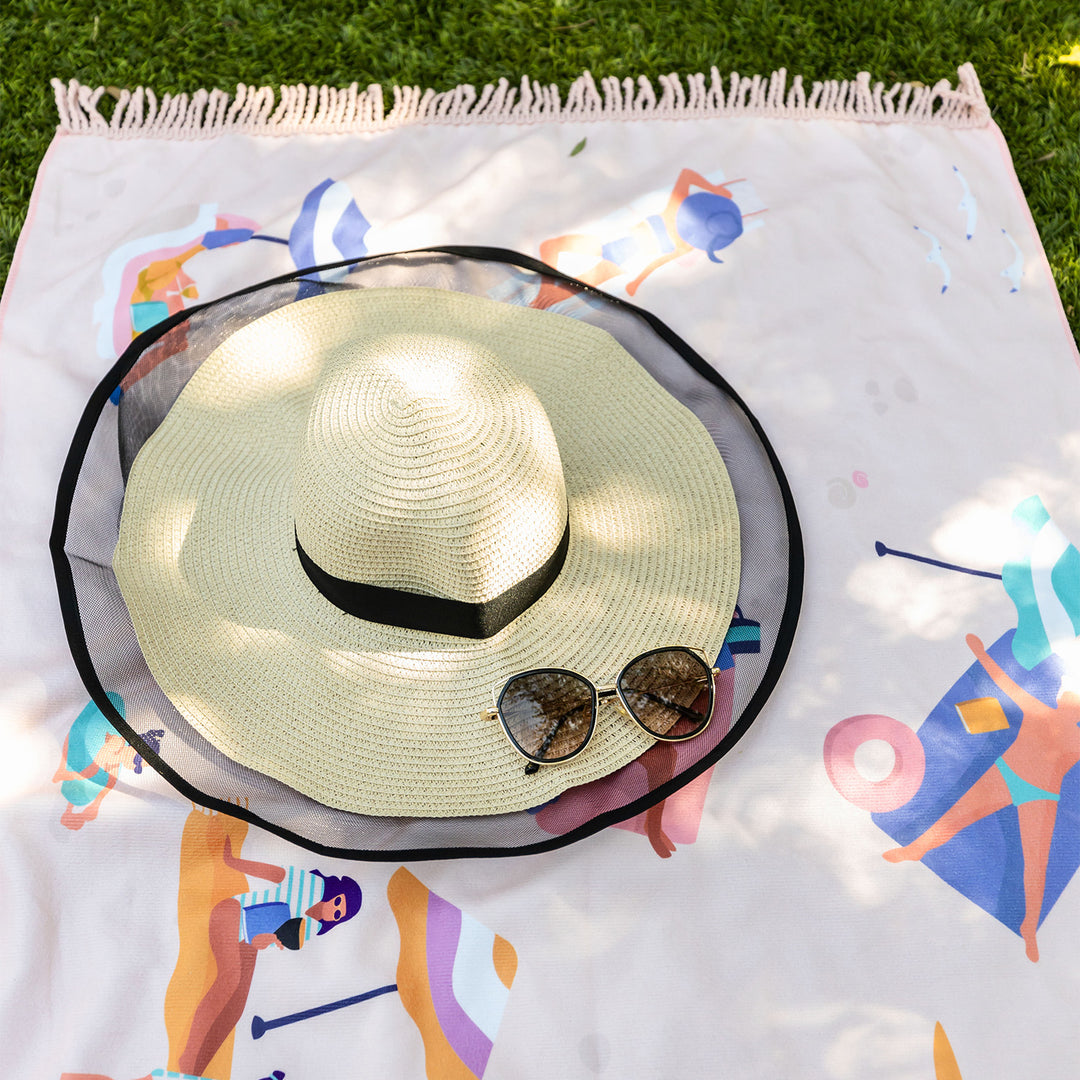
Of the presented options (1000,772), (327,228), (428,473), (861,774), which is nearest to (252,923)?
(428,473)

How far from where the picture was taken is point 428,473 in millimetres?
1075

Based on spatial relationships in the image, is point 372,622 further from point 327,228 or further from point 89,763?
point 327,228

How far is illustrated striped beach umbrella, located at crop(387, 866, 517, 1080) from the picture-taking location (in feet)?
→ 4.01

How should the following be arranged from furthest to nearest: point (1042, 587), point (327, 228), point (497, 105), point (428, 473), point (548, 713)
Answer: point (497, 105) < point (327, 228) < point (1042, 587) < point (548, 713) < point (428, 473)

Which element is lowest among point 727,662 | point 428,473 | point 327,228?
point 727,662

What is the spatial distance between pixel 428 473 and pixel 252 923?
0.69 meters

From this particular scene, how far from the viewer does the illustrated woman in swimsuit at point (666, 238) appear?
5.79 feet

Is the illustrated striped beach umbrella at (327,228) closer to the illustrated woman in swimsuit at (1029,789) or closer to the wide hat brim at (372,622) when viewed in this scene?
the wide hat brim at (372,622)

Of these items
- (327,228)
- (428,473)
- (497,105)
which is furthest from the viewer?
(497,105)

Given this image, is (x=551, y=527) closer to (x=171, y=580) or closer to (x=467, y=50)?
(x=171, y=580)

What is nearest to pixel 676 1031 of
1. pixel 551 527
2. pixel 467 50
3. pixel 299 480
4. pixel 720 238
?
pixel 551 527

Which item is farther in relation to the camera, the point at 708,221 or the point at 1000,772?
the point at 708,221

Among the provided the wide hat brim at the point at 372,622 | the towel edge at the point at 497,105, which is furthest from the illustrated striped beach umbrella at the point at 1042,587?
the towel edge at the point at 497,105

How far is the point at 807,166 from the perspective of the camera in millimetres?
1854
